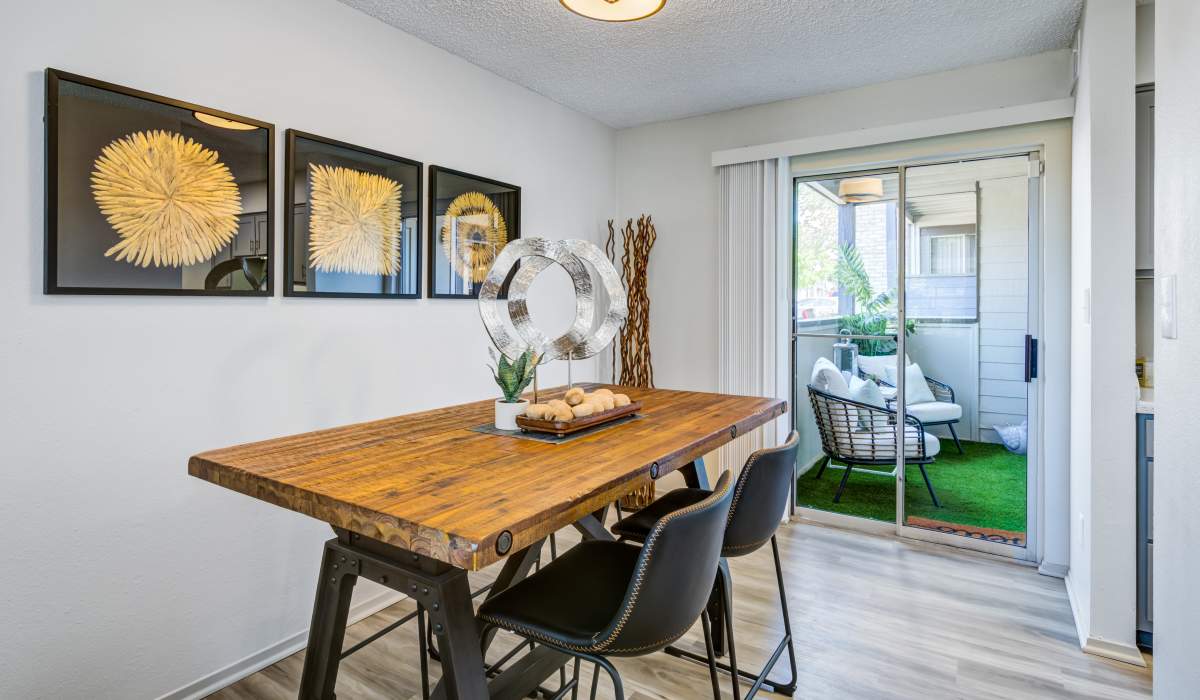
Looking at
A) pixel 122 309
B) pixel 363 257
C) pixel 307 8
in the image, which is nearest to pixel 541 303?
pixel 363 257

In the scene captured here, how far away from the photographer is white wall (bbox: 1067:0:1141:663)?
234cm

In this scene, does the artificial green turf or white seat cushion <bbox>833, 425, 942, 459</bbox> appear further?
white seat cushion <bbox>833, 425, 942, 459</bbox>

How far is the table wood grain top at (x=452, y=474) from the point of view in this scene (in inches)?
41.9

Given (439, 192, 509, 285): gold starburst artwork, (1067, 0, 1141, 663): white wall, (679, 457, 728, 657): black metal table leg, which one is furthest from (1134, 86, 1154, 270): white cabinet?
(439, 192, 509, 285): gold starburst artwork

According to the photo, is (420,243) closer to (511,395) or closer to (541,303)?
(541,303)

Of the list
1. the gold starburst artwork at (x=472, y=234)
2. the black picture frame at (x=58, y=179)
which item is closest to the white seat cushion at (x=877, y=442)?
the gold starburst artwork at (x=472, y=234)

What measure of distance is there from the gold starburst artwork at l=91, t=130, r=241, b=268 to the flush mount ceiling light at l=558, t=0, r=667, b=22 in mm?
1326

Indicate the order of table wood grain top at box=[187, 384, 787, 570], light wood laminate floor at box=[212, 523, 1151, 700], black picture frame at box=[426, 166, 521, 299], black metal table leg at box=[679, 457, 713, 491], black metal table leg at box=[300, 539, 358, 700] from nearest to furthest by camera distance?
1. table wood grain top at box=[187, 384, 787, 570]
2. black metal table leg at box=[300, 539, 358, 700]
3. light wood laminate floor at box=[212, 523, 1151, 700]
4. black metal table leg at box=[679, 457, 713, 491]
5. black picture frame at box=[426, 166, 521, 299]

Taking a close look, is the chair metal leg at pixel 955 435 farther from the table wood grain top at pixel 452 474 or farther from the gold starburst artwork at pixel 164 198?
the gold starburst artwork at pixel 164 198

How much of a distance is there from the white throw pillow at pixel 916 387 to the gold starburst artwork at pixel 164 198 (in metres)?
3.41

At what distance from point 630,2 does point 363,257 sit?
1.48m

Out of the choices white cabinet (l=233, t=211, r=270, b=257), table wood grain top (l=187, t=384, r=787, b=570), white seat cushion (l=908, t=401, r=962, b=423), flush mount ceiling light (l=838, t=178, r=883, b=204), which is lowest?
white seat cushion (l=908, t=401, r=962, b=423)

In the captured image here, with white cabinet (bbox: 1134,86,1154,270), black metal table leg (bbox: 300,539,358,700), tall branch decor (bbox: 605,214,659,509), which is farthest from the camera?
tall branch decor (bbox: 605,214,659,509)

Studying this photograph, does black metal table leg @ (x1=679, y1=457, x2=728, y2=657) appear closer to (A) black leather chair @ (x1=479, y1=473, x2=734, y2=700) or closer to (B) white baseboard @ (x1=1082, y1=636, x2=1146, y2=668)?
(A) black leather chair @ (x1=479, y1=473, x2=734, y2=700)
